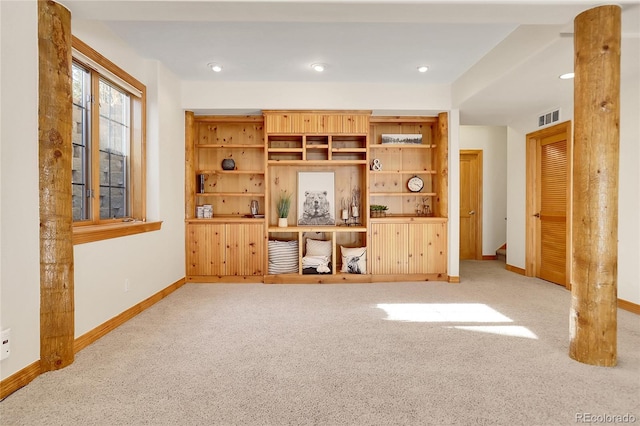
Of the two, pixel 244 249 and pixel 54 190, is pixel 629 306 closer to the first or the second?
pixel 244 249

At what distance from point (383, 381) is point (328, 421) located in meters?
0.52

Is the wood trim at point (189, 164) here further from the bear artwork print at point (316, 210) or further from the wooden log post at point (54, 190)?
the wooden log post at point (54, 190)

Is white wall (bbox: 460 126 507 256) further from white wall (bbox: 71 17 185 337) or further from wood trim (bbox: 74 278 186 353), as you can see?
wood trim (bbox: 74 278 186 353)

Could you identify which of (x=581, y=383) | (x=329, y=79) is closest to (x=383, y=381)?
(x=581, y=383)

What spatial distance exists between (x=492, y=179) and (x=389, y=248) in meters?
3.40

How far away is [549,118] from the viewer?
5.08m

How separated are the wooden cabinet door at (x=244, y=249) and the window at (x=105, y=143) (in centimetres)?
127

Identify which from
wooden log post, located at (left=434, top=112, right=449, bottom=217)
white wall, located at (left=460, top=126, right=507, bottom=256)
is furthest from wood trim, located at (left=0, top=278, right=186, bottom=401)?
white wall, located at (left=460, top=126, right=507, bottom=256)

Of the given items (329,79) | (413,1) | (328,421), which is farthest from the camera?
(329,79)

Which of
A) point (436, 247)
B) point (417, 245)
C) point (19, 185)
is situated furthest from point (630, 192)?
point (19, 185)

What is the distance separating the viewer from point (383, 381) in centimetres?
219

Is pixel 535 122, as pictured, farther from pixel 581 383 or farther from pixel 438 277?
pixel 581 383

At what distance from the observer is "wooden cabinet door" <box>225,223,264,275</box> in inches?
199

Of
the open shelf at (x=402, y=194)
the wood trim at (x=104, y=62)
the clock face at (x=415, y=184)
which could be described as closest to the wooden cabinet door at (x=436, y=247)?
the open shelf at (x=402, y=194)
